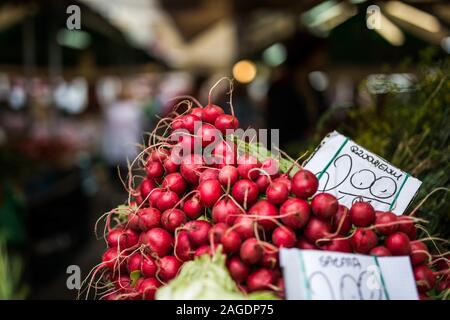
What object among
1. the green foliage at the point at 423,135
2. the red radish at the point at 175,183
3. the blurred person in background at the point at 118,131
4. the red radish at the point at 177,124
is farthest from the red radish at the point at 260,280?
the blurred person in background at the point at 118,131

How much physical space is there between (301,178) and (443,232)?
606 mm

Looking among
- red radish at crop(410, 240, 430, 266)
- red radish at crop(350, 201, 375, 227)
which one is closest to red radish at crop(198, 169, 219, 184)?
red radish at crop(350, 201, 375, 227)

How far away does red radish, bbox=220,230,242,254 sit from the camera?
0.99 m

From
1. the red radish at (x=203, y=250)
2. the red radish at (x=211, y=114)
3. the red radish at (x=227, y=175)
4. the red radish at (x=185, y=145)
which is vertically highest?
the red radish at (x=211, y=114)

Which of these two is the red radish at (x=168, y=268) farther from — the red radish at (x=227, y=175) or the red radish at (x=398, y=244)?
the red radish at (x=398, y=244)

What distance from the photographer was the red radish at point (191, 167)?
119 cm

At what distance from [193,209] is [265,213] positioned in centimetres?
19

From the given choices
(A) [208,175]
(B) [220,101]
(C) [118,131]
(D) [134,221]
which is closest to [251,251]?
(A) [208,175]

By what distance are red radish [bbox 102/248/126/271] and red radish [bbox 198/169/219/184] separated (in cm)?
25

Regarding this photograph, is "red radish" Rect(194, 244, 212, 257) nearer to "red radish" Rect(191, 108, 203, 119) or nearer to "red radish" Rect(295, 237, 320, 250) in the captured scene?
"red radish" Rect(295, 237, 320, 250)

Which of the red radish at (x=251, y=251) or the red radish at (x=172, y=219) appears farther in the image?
the red radish at (x=172, y=219)

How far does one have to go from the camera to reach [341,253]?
0.97 m
